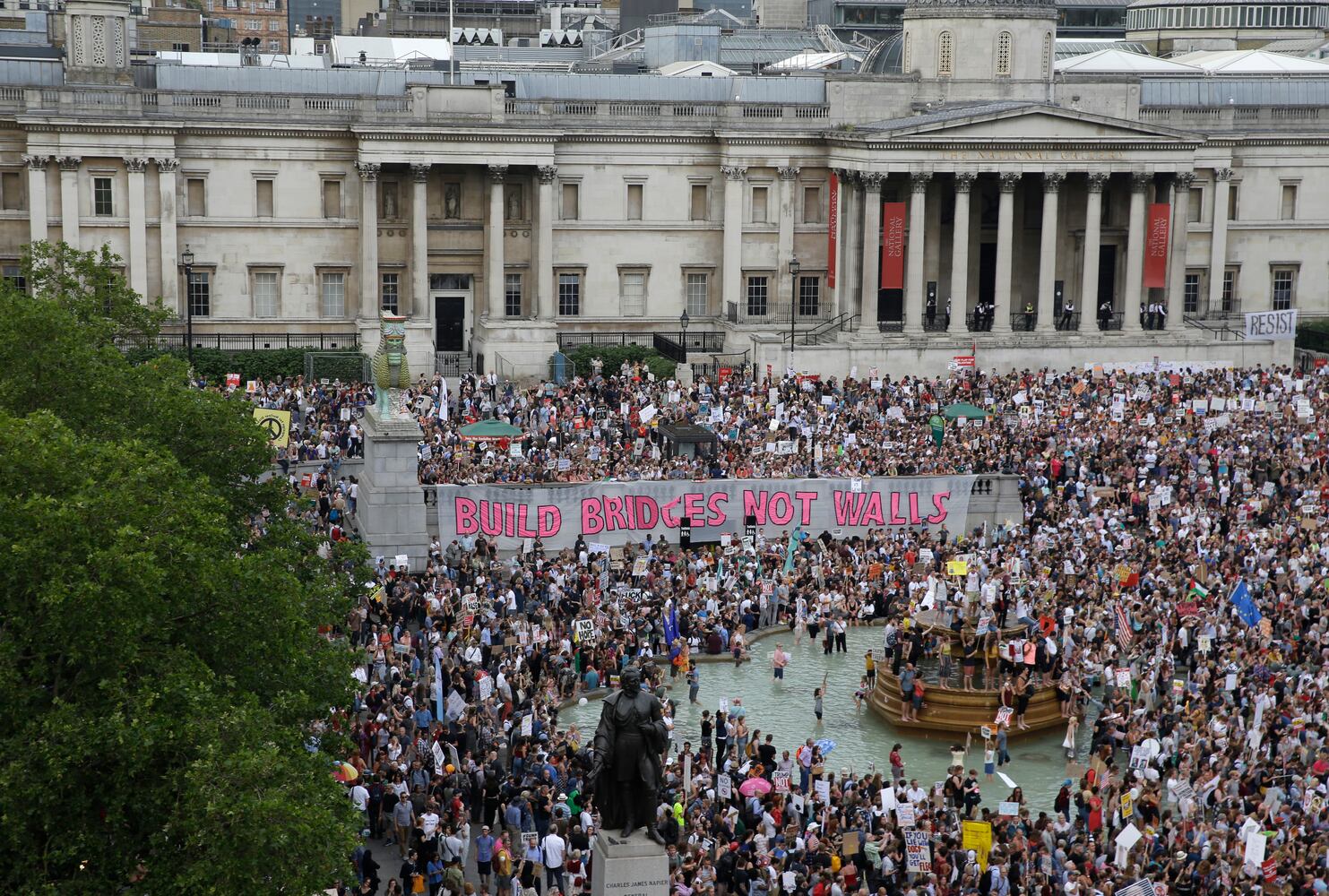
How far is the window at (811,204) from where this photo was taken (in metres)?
73.4

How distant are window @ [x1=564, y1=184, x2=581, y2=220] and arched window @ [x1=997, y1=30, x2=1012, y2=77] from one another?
53.0 feet

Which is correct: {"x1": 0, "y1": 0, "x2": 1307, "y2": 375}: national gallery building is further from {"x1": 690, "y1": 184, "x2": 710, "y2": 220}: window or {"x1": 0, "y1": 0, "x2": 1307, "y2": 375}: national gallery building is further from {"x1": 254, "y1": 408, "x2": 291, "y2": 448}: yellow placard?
{"x1": 254, "y1": 408, "x2": 291, "y2": 448}: yellow placard

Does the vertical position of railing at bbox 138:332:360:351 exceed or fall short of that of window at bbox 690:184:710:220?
it falls short

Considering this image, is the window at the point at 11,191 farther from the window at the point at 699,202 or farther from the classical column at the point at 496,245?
the window at the point at 699,202

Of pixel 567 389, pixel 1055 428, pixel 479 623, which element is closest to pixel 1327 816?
pixel 479 623

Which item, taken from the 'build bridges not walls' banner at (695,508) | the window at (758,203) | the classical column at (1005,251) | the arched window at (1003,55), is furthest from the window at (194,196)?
the arched window at (1003,55)

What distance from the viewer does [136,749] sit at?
22156 millimetres

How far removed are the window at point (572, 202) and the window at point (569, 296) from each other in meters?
2.21

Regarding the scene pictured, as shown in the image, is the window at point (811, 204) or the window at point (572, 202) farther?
the window at point (811, 204)

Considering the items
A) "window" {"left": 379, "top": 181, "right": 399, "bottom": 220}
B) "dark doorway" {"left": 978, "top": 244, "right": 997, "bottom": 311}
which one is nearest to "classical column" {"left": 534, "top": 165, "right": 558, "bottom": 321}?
"window" {"left": 379, "top": 181, "right": 399, "bottom": 220}

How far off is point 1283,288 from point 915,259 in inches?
660

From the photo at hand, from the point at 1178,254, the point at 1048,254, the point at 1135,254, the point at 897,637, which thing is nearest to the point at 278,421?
Answer: the point at 897,637

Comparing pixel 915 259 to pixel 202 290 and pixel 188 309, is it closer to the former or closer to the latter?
pixel 202 290

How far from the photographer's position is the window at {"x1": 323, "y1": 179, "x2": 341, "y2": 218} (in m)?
70.5
